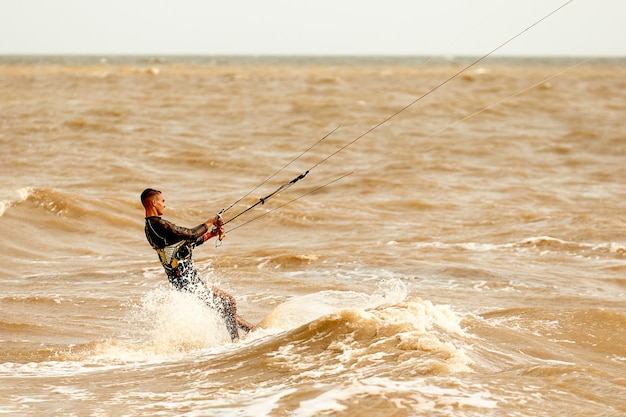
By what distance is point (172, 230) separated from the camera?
8273mm

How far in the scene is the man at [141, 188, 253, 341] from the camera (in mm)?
8266

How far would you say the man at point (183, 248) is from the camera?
8.27 m

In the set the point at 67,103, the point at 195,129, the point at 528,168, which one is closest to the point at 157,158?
the point at 195,129

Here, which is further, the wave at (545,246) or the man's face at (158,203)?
the wave at (545,246)

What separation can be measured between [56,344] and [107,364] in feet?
3.62

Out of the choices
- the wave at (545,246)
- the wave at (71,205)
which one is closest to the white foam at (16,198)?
the wave at (71,205)

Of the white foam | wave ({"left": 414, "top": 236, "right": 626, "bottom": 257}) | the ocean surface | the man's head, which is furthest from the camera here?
the white foam

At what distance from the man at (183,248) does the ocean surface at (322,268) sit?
0.50ft

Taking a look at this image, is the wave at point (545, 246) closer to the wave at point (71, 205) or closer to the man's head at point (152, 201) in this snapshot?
the wave at point (71, 205)

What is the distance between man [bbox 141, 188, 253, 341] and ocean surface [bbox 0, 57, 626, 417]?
0.50 feet

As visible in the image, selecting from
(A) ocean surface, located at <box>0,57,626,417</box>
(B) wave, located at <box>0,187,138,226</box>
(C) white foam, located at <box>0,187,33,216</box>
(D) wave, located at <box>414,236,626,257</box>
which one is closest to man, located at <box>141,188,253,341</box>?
(A) ocean surface, located at <box>0,57,626,417</box>

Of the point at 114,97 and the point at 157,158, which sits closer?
the point at 157,158

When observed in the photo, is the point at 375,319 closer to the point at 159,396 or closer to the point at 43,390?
the point at 159,396

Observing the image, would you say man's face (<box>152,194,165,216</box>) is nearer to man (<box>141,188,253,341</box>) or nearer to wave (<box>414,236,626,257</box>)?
man (<box>141,188,253,341</box>)
